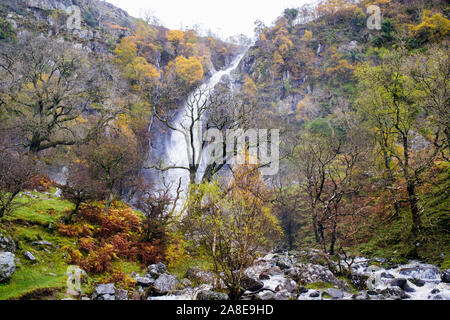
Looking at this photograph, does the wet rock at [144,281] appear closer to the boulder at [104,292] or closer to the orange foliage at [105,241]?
the orange foliage at [105,241]

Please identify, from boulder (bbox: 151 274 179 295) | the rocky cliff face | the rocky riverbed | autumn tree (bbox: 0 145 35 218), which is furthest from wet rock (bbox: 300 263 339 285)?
the rocky cliff face

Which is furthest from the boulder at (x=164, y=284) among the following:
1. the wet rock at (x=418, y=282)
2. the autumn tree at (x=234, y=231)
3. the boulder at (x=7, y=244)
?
the wet rock at (x=418, y=282)

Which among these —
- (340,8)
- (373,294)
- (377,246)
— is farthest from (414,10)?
(373,294)

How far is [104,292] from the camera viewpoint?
22.4 ft

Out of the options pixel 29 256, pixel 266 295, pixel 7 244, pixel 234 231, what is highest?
pixel 234 231

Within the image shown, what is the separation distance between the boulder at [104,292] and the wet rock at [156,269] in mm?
2012

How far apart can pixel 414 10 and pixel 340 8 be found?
1559 centimetres

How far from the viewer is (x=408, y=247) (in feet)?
35.9

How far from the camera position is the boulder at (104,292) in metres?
6.61

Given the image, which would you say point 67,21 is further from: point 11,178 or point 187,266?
point 187,266

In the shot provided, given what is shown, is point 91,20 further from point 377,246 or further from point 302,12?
point 377,246

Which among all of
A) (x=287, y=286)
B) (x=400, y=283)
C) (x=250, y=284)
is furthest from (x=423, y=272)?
(x=250, y=284)

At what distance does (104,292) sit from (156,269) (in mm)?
2684

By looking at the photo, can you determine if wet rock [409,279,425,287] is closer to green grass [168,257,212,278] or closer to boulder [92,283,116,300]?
green grass [168,257,212,278]
